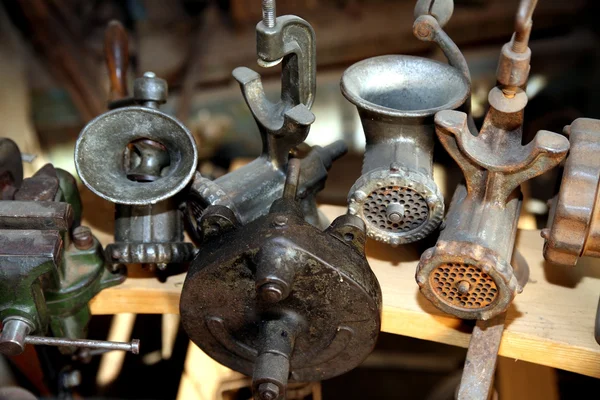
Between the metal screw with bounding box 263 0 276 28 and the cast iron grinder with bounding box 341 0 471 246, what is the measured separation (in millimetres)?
154

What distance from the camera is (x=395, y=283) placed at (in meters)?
1.09

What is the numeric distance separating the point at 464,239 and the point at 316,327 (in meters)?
0.24

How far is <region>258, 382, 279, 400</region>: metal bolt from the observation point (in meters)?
→ 0.84

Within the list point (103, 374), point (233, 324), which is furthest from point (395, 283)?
point (103, 374)

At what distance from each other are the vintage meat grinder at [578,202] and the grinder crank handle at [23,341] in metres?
0.61

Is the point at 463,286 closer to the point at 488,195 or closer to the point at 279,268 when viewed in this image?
the point at 488,195

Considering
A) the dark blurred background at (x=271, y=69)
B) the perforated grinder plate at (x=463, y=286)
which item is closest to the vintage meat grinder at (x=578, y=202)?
the perforated grinder plate at (x=463, y=286)

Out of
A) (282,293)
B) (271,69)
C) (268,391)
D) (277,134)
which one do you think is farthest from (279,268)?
(271,69)

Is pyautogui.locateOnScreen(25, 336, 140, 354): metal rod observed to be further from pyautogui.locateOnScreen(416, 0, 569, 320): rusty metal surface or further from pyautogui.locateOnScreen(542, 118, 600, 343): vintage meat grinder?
pyautogui.locateOnScreen(542, 118, 600, 343): vintage meat grinder

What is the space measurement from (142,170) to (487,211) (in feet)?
1.74

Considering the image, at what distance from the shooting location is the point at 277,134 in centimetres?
102

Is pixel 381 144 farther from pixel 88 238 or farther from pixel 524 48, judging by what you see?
pixel 88 238

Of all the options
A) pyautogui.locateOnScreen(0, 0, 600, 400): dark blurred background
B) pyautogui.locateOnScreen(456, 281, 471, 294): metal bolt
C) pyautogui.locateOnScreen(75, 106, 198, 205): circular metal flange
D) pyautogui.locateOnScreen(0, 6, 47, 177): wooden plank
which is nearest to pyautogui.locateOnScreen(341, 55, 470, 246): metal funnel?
pyautogui.locateOnScreen(456, 281, 471, 294): metal bolt

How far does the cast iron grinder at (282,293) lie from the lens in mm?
847
